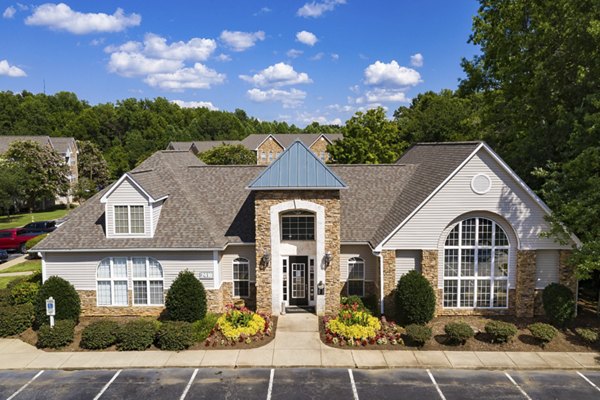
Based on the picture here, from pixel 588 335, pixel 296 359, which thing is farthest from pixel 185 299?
pixel 588 335

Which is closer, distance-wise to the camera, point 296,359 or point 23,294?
point 296,359

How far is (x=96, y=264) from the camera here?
2080cm

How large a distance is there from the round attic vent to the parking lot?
7.72 meters

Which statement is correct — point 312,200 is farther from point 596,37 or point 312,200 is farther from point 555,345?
point 596,37

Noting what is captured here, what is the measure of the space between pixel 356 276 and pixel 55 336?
1363 cm

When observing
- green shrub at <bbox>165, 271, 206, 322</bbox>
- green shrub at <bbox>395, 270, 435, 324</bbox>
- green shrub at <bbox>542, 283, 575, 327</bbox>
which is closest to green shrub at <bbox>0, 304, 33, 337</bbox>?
green shrub at <bbox>165, 271, 206, 322</bbox>

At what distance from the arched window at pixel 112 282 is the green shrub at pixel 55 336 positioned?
298 cm

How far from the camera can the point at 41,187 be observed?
2208 inches

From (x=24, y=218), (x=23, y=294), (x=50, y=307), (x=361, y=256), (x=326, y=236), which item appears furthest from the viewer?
(x=24, y=218)

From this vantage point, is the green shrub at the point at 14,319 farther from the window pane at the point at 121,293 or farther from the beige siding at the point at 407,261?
the beige siding at the point at 407,261

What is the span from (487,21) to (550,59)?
8137 mm

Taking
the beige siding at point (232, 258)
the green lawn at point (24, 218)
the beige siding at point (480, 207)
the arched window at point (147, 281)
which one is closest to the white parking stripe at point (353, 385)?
the beige siding at point (480, 207)

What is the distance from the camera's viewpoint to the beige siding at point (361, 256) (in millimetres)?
21906

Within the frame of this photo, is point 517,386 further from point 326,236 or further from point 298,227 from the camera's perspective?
point 298,227
